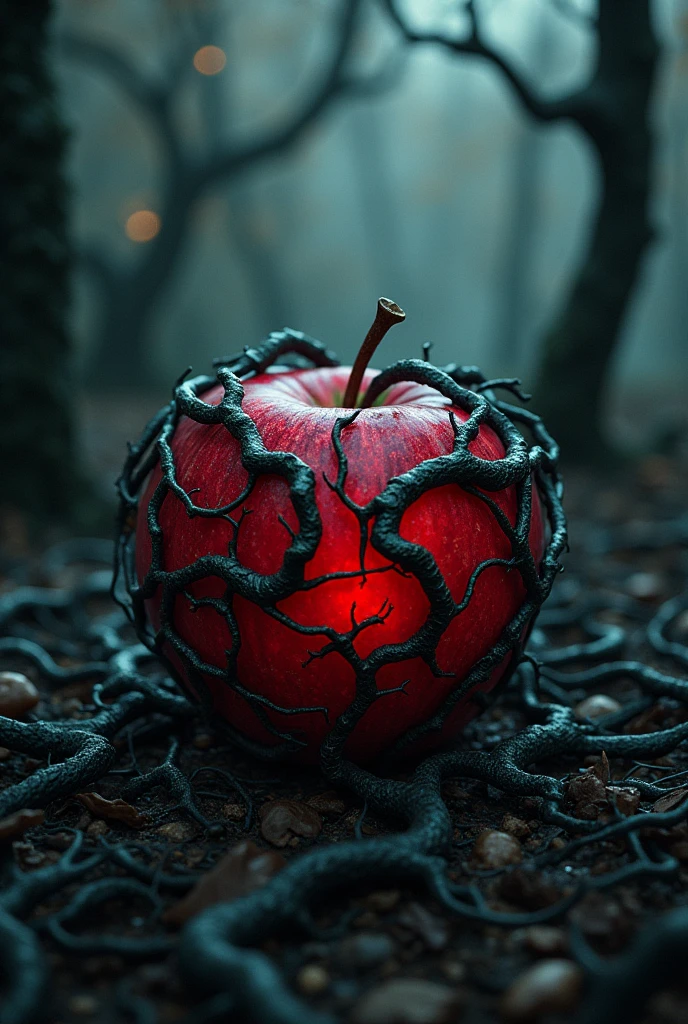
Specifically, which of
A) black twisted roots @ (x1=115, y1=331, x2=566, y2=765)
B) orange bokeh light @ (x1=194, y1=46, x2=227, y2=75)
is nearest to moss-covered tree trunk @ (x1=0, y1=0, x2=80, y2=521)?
black twisted roots @ (x1=115, y1=331, x2=566, y2=765)

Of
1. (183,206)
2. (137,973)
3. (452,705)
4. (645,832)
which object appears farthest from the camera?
(183,206)

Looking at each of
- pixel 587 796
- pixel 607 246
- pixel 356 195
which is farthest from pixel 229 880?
pixel 356 195

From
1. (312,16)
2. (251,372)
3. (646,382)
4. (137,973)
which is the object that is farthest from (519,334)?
(137,973)

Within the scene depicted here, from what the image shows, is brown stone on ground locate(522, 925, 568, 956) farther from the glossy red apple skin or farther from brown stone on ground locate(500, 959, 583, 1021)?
the glossy red apple skin

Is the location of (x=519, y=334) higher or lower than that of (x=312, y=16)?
lower

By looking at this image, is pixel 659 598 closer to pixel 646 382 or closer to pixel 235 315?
pixel 646 382
